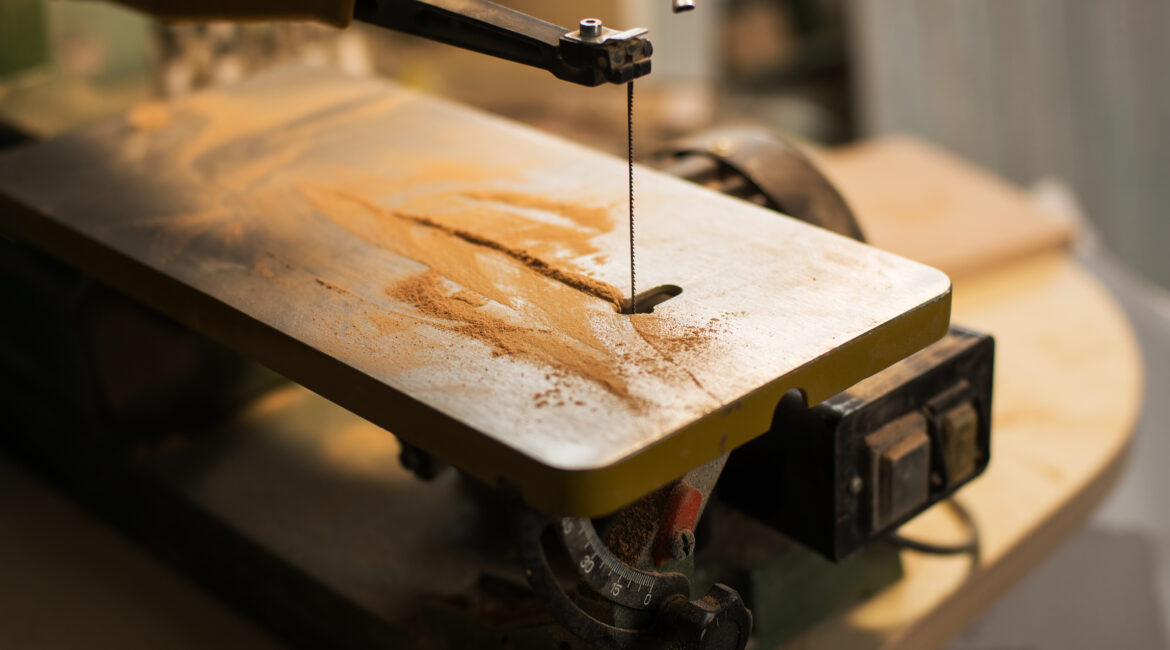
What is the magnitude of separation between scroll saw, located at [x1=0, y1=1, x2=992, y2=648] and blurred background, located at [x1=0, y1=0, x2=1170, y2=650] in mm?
352

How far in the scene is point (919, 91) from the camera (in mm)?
3146

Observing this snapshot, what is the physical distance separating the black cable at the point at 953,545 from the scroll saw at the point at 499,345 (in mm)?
109

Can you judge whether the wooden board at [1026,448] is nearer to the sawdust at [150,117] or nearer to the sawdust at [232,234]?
the sawdust at [232,234]

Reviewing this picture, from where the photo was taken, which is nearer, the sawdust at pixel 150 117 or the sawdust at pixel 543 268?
the sawdust at pixel 543 268

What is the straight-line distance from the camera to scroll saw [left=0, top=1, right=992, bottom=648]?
32.2 inches

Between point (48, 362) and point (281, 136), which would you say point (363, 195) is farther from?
point (48, 362)

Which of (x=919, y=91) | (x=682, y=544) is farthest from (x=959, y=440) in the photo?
(x=919, y=91)

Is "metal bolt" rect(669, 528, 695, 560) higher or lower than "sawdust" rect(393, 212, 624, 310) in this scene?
lower

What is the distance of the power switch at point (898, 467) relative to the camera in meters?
0.98

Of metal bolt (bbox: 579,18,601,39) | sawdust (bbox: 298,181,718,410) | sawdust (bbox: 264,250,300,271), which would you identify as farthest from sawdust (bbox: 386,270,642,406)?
metal bolt (bbox: 579,18,601,39)

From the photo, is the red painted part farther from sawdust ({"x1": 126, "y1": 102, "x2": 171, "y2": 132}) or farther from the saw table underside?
sawdust ({"x1": 126, "y1": 102, "x2": 171, "y2": 132})

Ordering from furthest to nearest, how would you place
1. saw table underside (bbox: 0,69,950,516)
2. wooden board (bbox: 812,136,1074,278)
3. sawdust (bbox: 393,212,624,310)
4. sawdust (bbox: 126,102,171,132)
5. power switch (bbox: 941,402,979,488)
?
1. wooden board (bbox: 812,136,1074,278)
2. sawdust (bbox: 126,102,171,132)
3. power switch (bbox: 941,402,979,488)
4. sawdust (bbox: 393,212,624,310)
5. saw table underside (bbox: 0,69,950,516)

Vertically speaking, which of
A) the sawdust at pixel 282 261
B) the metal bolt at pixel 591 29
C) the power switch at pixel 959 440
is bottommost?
the power switch at pixel 959 440

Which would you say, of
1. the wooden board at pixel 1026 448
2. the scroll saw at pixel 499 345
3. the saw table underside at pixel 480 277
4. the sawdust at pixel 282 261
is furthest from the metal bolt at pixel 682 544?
the sawdust at pixel 282 261
